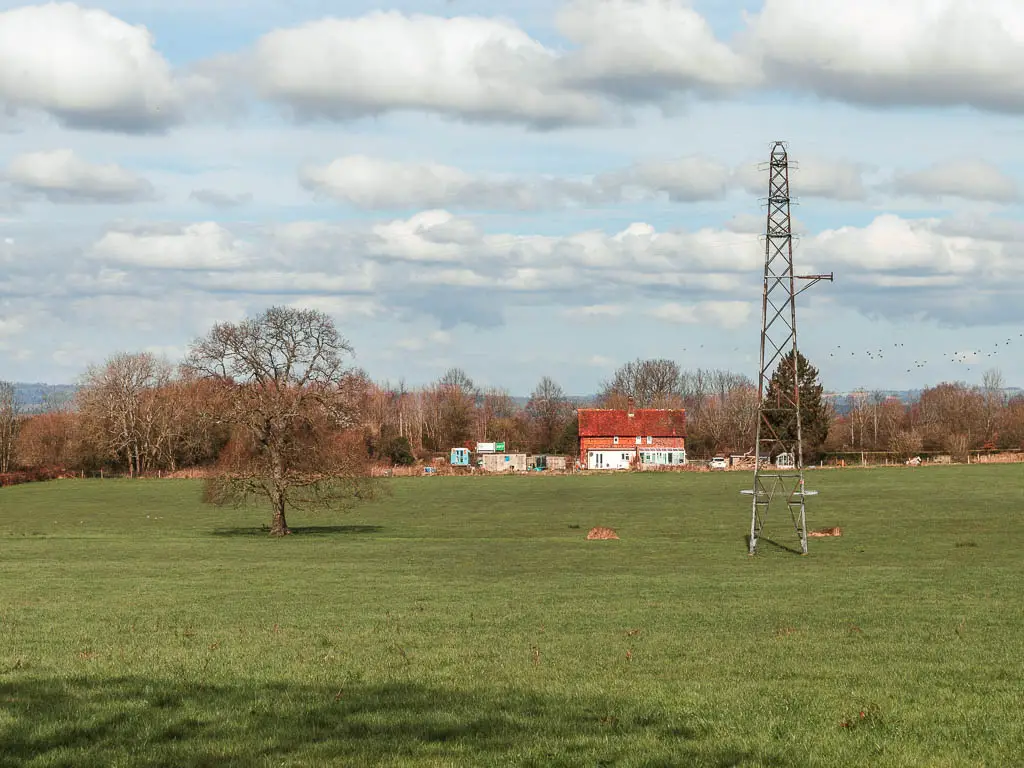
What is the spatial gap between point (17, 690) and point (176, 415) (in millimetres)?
129173

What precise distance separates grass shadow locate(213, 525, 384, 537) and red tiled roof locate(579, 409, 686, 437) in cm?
8996

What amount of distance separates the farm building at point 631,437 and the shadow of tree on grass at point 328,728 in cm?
13493

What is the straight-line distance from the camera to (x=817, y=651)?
17031mm

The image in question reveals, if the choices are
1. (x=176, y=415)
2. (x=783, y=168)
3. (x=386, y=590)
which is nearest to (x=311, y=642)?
(x=386, y=590)

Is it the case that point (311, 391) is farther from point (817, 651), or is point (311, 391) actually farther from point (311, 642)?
point (817, 651)

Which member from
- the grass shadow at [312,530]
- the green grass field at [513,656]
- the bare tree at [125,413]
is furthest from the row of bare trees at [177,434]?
the green grass field at [513,656]

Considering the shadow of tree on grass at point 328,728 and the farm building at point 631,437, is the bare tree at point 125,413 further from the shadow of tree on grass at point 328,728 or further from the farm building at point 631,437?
the shadow of tree on grass at point 328,728

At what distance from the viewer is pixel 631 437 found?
151m

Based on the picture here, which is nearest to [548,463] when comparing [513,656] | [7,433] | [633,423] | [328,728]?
[633,423]

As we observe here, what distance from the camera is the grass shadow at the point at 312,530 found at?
58.7m

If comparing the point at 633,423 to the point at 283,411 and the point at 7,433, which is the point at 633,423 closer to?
the point at 7,433

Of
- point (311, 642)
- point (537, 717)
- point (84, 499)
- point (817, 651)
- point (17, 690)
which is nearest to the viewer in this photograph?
point (537, 717)

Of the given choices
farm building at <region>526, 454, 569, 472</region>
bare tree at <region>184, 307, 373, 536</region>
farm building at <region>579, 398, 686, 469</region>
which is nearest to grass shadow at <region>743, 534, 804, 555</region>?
bare tree at <region>184, 307, 373, 536</region>

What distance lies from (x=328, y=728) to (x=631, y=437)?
Answer: 463 ft
